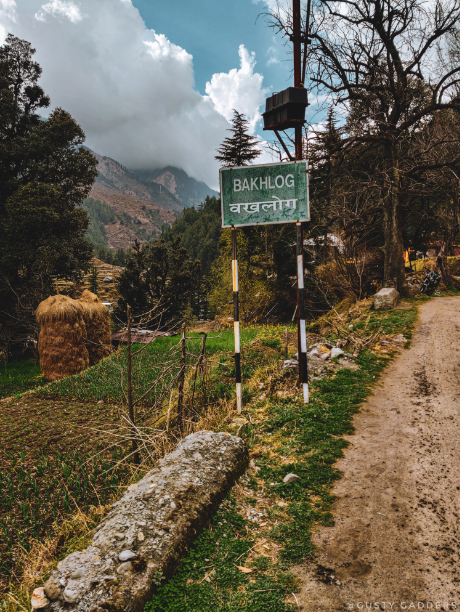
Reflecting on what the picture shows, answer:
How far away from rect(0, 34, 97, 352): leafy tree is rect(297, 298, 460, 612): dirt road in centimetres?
1813

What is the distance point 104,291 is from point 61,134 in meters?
60.3

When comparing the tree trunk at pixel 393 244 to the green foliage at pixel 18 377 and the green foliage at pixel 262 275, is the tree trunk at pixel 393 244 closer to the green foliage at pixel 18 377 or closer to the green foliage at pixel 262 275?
the green foliage at pixel 262 275

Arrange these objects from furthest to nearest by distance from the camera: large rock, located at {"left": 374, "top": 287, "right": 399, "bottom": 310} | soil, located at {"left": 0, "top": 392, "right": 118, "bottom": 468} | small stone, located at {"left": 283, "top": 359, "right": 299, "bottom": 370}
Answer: large rock, located at {"left": 374, "top": 287, "right": 399, "bottom": 310}
small stone, located at {"left": 283, "top": 359, "right": 299, "bottom": 370}
soil, located at {"left": 0, "top": 392, "right": 118, "bottom": 468}

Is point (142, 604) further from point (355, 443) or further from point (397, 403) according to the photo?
point (397, 403)

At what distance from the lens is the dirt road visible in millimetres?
2346

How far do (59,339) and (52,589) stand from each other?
525 inches

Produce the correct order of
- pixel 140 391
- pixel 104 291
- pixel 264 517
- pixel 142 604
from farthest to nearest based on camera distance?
pixel 104 291, pixel 140 391, pixel 264 517, pixel 142 604

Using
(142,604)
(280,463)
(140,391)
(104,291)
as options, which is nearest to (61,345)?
(140,391)

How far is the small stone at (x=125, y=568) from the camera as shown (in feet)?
7.67

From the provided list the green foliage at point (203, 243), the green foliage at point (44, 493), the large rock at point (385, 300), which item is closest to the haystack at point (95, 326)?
the green foliage at point (44, 493)

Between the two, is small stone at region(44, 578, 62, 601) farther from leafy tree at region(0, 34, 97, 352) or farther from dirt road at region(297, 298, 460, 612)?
leafy tree at region(0, 34, 97, 352)

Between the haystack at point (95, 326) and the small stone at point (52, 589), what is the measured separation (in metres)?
14.0

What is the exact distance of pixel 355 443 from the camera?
4.45 meters

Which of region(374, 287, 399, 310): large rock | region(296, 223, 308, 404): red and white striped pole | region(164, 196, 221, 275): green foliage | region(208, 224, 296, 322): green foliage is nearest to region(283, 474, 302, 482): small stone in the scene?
region(296, 223, 308, 404): red and white striped pole
